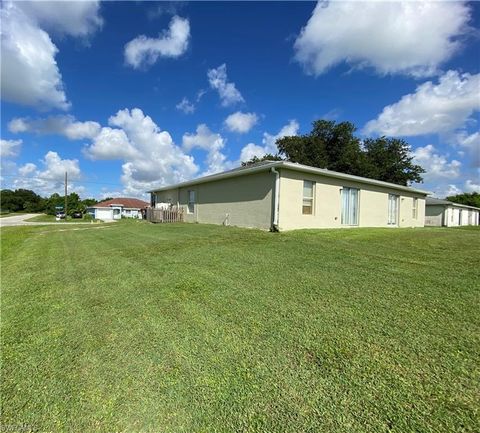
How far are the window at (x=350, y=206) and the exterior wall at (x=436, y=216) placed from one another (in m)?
18.7

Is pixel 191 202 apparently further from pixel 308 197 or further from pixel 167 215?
pixel 308 197

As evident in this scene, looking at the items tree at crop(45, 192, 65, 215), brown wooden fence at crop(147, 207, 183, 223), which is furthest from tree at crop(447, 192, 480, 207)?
tree at crop(45, 192, 65, 215)

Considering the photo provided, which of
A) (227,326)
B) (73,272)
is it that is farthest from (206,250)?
(227,326)

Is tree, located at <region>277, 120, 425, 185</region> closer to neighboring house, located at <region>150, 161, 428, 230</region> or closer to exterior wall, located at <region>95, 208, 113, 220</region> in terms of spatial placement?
neighboring house, located at <region>150, 161, 428, 230</region>

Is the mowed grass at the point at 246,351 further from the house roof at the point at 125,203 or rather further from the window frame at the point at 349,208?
the house roof at the point at 125,203

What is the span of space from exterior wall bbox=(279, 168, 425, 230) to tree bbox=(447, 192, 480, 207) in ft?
123

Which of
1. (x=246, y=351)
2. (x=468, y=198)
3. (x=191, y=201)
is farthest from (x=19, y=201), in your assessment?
(x=468, y=198)

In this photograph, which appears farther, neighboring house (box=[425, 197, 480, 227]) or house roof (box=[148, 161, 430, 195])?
neighboring house (box=[425, 197, 480, 227])

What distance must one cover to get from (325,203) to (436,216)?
2173cm

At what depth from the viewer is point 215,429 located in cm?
162

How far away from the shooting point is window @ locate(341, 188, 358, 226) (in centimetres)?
1371

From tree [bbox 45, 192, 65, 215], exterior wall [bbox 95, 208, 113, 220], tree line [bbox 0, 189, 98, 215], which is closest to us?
exterior wall [bbox 95, 208, 113, 220]

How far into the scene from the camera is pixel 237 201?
13477 millimetres

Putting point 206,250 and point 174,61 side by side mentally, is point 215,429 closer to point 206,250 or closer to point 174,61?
point 206,250
